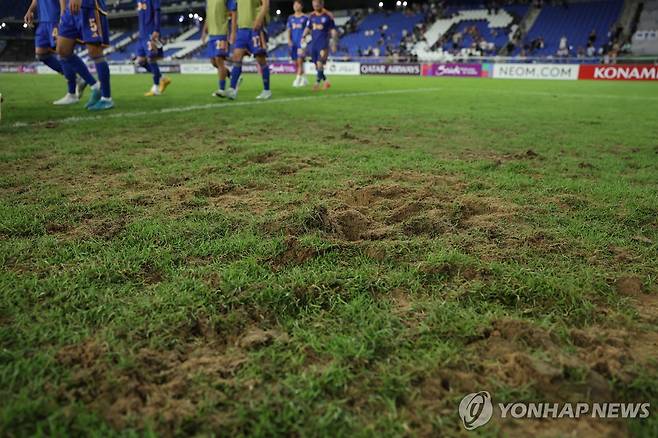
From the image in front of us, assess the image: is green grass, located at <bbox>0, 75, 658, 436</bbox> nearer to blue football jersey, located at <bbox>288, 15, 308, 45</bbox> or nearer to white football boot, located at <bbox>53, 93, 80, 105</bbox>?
white football boot, located at <bbox>53, 93, 80, 105</bbox>

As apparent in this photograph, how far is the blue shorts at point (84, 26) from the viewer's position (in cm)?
657

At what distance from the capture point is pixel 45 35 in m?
7.25

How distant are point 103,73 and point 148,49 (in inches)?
115

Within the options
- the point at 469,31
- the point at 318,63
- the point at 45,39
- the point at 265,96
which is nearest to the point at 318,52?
the point at 318,63

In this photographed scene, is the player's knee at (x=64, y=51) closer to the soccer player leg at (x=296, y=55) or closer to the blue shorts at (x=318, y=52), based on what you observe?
the blue shorts at (x=318, y=52)

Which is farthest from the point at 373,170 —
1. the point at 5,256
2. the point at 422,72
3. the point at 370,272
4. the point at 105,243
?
the point at 422,72

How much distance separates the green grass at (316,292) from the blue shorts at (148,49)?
254 inches

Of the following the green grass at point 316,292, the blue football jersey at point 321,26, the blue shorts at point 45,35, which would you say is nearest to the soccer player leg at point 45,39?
the blue shorts at point 45,35

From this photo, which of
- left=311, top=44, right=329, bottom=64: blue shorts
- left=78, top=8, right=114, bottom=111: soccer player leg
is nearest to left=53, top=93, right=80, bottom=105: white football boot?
left=78, top=8, right=114, bottom=111: soccer player leg

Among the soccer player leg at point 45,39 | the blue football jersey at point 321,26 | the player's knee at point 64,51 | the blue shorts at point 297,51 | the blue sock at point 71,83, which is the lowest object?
the blue sock at point 71,83

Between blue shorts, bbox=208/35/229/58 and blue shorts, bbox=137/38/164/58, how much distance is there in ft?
3.82

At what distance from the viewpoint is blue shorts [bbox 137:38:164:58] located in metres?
9.35

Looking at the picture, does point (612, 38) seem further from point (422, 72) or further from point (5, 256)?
point (5, 256)

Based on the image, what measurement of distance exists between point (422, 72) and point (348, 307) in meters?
23.0
